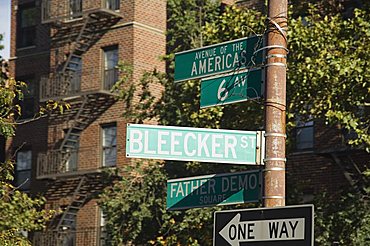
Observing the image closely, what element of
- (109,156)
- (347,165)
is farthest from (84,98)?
(347,165)

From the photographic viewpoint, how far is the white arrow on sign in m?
8.47

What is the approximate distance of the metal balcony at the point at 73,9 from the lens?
1485 inches

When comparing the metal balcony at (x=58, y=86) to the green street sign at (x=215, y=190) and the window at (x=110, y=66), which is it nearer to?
the window at (x=110, y=66)

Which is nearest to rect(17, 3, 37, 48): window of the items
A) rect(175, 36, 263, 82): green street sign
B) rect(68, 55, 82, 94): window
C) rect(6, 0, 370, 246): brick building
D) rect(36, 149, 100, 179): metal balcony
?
rect(6, 0, 370, 246): brick building

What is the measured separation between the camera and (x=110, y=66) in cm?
3803

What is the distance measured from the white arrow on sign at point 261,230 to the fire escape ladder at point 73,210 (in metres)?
28.8

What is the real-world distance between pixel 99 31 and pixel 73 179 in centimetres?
584

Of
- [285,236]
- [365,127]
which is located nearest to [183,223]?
[365,127]

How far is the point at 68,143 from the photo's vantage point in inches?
1526

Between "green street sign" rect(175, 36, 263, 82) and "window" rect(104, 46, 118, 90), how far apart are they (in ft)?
87.8

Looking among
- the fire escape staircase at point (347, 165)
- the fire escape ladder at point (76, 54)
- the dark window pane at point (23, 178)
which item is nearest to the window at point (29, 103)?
the dark window pane at point (23, 178)

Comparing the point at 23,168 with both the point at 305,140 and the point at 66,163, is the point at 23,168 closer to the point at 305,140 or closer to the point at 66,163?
the point at 66,163

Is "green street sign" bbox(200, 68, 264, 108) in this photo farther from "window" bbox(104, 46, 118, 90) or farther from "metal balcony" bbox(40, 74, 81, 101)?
"metal balcony" bbox(40, 74, 81, 101)

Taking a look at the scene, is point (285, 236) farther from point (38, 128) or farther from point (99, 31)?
point (38, 128)
